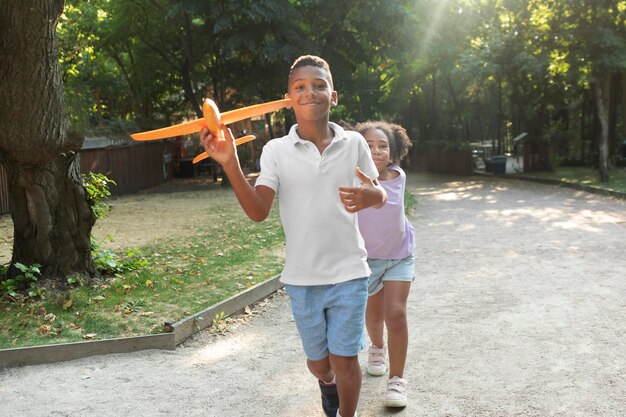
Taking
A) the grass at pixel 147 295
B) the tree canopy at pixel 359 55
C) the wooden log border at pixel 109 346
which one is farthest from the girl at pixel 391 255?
the tree canopy at pixel 359 55

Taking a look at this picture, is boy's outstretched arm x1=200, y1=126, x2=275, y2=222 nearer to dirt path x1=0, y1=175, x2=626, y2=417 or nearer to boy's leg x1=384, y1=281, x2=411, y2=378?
boy's leg x1=384, y1=281, x2=411, y2=378

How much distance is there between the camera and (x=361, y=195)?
331 centimetres

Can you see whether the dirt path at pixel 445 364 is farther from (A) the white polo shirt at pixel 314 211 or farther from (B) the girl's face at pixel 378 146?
(B) the girl's face at pixel 378 146

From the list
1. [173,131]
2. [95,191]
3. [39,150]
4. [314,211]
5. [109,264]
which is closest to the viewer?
[173,131]

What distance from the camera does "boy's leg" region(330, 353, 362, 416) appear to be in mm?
3635

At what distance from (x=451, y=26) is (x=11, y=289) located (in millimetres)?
25769

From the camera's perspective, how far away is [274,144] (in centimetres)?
362

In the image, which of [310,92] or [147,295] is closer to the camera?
[310,92]

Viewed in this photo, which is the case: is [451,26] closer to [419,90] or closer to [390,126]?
[419,90]

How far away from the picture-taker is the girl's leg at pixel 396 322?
451 centimetres

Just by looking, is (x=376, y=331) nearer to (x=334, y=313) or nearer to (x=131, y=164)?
(x=334, y=313)

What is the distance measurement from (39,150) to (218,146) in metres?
5.31

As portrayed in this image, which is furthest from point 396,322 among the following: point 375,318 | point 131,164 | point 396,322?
point 131,164

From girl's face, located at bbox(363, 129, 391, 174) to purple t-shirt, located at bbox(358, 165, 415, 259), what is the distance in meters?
0.14
